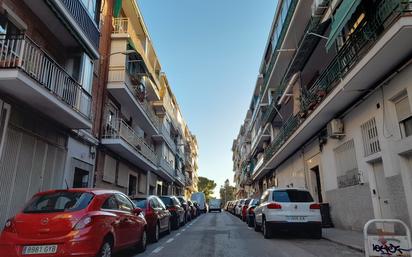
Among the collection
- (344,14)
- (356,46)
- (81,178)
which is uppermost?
(344,14)

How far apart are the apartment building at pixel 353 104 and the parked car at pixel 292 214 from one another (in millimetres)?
2183

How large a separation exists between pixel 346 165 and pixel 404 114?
497cm

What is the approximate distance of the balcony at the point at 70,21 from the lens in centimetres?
1082

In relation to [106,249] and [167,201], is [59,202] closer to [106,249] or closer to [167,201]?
[106,249]

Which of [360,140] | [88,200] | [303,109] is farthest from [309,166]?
[88,200]

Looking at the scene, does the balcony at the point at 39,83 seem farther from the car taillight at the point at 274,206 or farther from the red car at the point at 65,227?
the car taillight at the point at 274,206

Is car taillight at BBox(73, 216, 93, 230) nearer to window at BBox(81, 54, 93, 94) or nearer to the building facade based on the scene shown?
the building facade

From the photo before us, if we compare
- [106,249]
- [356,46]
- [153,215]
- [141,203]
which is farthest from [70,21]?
[356,46]

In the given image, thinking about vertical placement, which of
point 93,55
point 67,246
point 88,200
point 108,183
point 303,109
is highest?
point 93,55

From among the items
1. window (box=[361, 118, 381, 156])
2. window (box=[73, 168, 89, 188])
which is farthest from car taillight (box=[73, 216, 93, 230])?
window (box=[73, 168, 89, 188])

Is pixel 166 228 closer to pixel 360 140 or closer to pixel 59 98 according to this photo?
pixel 59 98

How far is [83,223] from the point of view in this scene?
6.23 metres

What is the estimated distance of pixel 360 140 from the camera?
1330 centimetres

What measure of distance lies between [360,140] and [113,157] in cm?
1302
